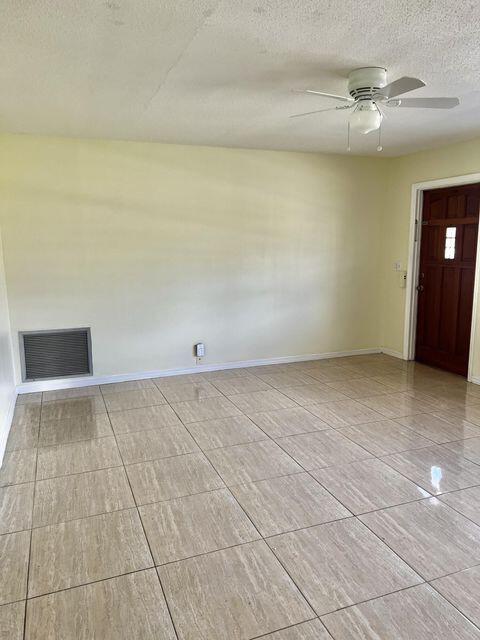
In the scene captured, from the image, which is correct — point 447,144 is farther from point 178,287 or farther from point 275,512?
point 275,512

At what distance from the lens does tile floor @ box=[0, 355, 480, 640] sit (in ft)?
5.94

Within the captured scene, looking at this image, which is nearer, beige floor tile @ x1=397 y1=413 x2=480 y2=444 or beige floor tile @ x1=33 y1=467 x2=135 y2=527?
beige floor tile @ x1=33 y1=467 x2=135 y2=527

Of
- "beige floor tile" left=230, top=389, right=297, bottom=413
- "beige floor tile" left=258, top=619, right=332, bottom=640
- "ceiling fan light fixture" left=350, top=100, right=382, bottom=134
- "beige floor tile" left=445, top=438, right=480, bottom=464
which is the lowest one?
"beige floor tile" left=258, top=619, right=332, bottom=640

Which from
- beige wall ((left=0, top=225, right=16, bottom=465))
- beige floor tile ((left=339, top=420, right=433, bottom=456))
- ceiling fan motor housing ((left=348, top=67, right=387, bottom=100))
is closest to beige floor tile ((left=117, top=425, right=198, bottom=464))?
beige wall ((left=0, top=225, right=16, bottom=465))

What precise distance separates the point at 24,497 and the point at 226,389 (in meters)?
2.28

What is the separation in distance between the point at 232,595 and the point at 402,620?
0.69 metres

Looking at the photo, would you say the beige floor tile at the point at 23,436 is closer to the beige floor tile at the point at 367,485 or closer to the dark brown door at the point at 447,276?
the beige floor tile at the point at 367,485

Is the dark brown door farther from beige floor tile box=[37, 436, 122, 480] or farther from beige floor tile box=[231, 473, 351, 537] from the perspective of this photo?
beige floor tile box=[37, 436, 122, 480]

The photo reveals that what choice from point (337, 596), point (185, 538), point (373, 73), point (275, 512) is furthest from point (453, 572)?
point (373, 73)

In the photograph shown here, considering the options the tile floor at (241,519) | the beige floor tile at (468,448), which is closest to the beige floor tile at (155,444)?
the tile floor at (241,519)

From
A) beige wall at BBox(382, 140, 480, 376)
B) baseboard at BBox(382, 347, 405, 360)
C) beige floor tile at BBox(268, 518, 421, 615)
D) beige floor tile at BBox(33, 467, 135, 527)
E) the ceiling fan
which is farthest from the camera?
baseboard at BBox(382, 347, 405, 360)

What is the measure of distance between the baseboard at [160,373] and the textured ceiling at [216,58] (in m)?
2.42

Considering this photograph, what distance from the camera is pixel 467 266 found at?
4.81 meters

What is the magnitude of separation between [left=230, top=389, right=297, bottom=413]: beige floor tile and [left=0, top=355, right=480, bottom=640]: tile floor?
26mm
